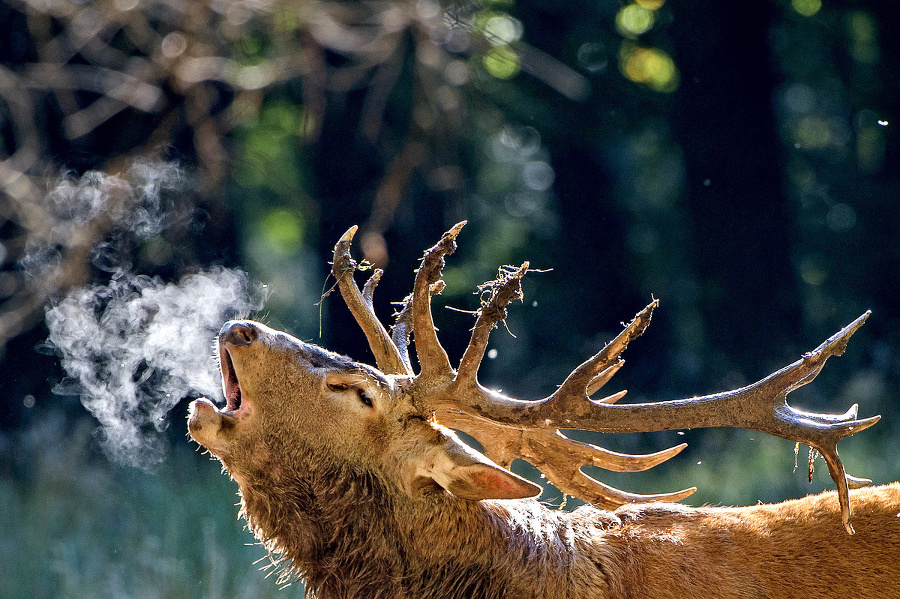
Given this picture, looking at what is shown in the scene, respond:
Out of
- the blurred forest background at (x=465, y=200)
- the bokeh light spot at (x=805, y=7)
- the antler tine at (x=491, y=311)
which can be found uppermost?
the antler tine at (x=491, y=311)

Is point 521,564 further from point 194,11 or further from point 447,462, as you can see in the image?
point 194,11

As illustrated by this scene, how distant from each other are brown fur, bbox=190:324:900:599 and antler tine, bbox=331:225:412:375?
29cm

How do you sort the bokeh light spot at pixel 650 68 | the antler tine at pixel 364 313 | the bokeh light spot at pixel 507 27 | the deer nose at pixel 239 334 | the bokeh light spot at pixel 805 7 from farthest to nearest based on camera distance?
the bokeh light spot at pixel 805 7 → the bokeh light spot at pixel 650 68 → the bokeh light spot at pixel 507 27 → the antler tine at pixel 364 313 → the deer nose at pixel 239 334

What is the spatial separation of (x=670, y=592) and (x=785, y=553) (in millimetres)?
371

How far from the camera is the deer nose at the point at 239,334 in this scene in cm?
Answer: 274

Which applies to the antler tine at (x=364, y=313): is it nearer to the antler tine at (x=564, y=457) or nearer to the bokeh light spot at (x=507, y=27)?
the antler tine at (x=564, y=457)

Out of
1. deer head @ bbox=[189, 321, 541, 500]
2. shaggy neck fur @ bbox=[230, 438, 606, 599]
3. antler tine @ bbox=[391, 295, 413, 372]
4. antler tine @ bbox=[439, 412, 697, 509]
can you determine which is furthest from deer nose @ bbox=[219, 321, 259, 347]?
antler tine @ bbox=[439, 412, 697, 509]

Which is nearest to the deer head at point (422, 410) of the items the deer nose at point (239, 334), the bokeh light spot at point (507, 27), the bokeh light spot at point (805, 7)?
the deer nose at point (239, 334)

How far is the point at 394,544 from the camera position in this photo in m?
2.66

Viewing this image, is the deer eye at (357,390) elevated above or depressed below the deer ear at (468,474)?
below

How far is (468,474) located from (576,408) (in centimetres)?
38

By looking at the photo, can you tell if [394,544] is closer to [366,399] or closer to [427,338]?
[366,399]

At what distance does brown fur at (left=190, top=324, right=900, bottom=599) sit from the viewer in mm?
2605

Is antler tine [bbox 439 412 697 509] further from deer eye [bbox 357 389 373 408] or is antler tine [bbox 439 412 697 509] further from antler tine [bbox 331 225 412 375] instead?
deer eye [bbox 357 389 373 408]
